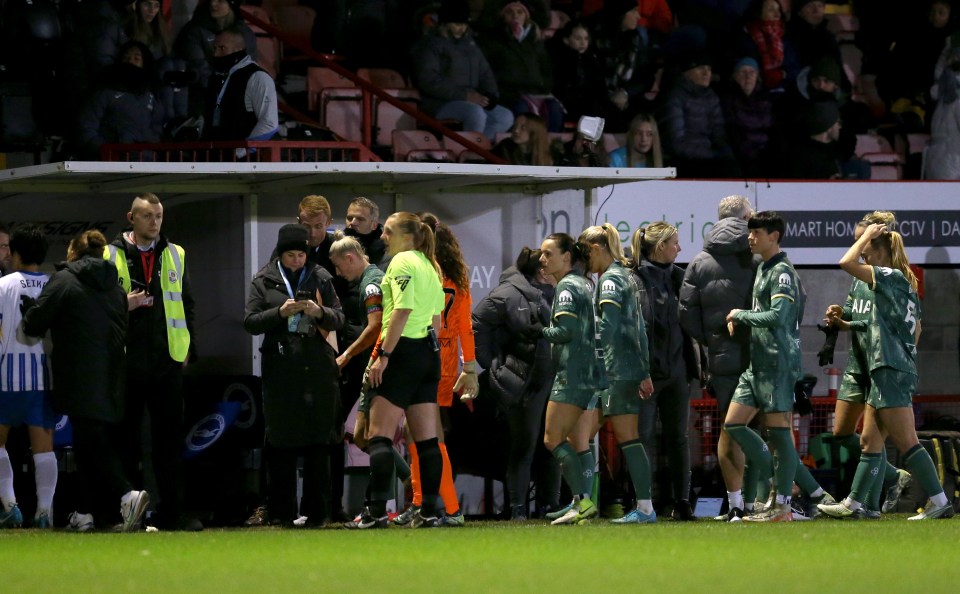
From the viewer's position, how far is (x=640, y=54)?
58.9 ft

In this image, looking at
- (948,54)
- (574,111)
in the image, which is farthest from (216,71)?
(948,54)

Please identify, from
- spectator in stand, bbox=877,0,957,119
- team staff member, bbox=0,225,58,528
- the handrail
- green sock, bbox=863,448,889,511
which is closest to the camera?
team staff member, bbox=0,225,58,528

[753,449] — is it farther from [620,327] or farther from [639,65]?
[639,65]

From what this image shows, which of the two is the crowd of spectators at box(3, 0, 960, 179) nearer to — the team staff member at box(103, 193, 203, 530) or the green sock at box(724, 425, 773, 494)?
the team staff member at box(103, 193, 203, 530)

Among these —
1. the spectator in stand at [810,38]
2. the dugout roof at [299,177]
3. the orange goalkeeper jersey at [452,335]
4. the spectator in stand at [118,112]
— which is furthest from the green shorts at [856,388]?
the spectator in stand at [810,38]

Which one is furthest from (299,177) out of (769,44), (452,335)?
(769,44)

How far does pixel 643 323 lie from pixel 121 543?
3.57 m

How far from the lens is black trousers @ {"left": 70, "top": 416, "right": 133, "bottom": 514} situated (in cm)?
1030

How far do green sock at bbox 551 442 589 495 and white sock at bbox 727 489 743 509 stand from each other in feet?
3.32

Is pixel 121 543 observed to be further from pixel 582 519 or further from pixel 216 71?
pixel 216 71

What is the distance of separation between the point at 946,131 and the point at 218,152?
8539 mm

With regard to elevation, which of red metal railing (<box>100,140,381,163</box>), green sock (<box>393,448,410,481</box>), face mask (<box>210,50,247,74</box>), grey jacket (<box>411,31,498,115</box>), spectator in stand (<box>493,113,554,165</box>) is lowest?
green sock (<box>393,448,410,481</box>)

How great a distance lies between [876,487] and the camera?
1129 cm

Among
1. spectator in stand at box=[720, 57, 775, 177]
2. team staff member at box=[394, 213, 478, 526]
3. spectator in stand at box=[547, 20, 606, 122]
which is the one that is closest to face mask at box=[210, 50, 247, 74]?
team staff member at box=[394, 213, 478, 526]
